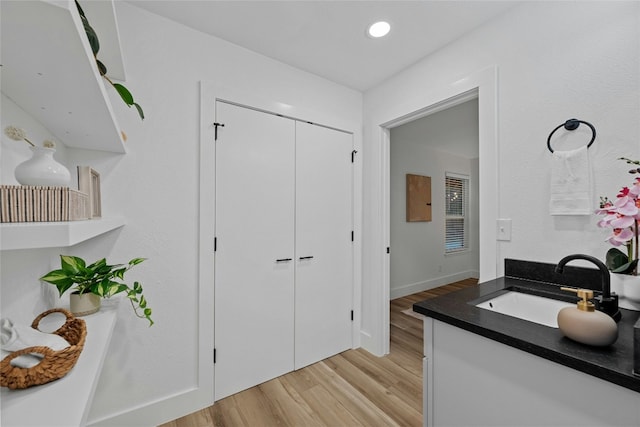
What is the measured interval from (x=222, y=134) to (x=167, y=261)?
36.0 inches

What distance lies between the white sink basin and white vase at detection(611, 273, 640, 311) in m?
0.17

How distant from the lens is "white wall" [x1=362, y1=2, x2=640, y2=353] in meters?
1.21

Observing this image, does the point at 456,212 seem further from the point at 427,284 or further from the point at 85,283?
the point at 85,283

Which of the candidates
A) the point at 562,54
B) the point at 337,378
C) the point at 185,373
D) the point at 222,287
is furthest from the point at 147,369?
the point at 562,54

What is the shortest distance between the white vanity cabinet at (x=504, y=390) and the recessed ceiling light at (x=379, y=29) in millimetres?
1787

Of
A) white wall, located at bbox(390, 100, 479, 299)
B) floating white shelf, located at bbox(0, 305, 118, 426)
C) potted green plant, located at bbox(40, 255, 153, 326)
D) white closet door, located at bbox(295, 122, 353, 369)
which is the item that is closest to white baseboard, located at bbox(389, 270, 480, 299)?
white wall, located at bbox(390, 100, 479, 299)

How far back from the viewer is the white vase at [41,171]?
69 centimetres

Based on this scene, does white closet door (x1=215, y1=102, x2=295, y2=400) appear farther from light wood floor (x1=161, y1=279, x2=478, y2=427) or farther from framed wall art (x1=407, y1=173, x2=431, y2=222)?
framed wall art (x1=407, y1=173, x2=431, y2=222)

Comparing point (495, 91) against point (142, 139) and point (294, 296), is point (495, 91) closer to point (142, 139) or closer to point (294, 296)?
point (294, 296)

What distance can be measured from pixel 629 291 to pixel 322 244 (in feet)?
5.80

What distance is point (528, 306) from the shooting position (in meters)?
1.28

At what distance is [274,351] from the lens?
6.79ft

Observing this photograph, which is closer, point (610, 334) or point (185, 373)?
point (610, 334)

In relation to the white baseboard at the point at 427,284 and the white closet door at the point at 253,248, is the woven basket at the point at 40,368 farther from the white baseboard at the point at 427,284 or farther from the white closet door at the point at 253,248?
the white baseboard at the point at 427,284
